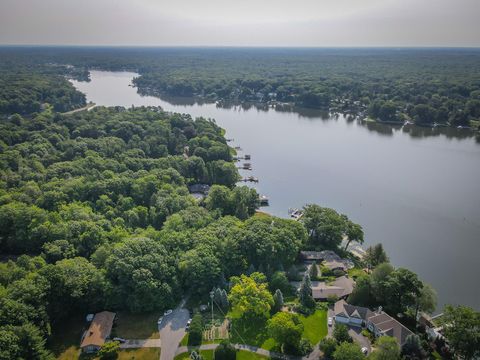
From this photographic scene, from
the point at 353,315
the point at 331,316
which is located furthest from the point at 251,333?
the point at 353,315

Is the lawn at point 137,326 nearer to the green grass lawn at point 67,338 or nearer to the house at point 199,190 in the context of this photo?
the green grass lawn at point 67,338

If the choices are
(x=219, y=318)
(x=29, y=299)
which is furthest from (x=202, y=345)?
(x=29, y=299)

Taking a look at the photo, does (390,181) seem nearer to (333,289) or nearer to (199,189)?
(199,189)

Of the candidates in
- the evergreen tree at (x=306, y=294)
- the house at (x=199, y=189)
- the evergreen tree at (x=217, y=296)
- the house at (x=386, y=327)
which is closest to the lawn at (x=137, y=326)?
the evergreen tree at (x=217, y=296)

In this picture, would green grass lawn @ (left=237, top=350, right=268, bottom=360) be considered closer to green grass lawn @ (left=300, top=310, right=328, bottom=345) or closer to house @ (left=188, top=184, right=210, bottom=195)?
green grass lawn @ (left=300, top=310, right=328, bottom=345)

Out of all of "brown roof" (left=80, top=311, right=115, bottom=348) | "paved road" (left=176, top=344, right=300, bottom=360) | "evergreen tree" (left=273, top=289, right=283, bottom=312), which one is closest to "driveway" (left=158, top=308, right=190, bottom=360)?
"paved road" (left=176, top=344, right=300, bottom=360)
